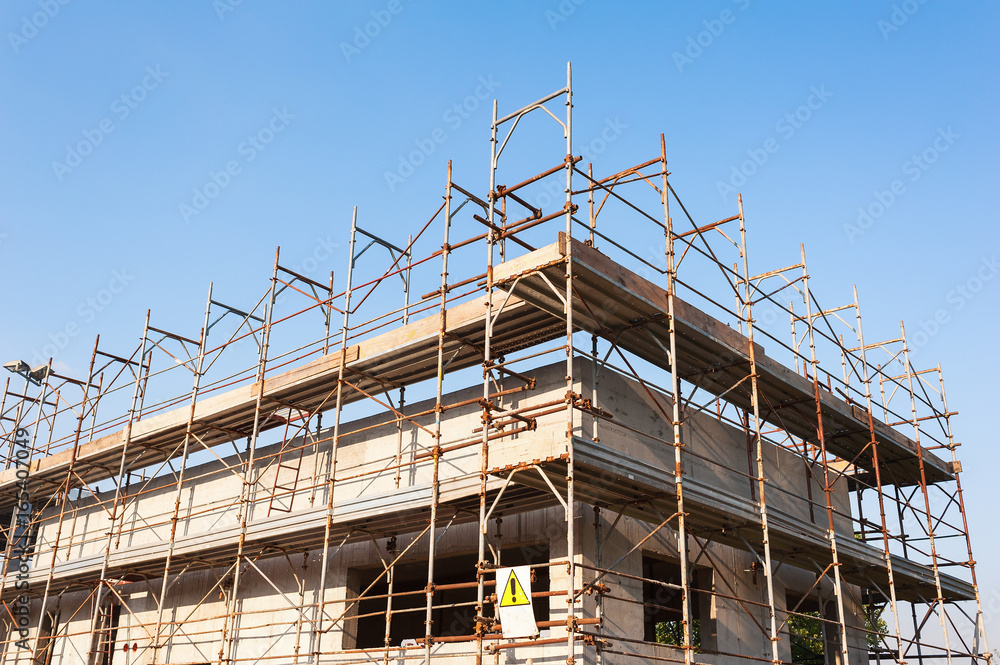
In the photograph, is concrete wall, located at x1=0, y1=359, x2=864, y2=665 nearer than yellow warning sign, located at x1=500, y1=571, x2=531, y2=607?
No

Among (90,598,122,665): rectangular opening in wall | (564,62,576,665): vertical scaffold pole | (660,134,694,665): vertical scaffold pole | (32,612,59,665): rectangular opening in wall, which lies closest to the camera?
(564,62,576,665): vertical scaffold pole

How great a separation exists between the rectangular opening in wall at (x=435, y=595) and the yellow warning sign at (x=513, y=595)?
8.84ft

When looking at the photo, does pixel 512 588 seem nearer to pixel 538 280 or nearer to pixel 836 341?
pixel 538 280

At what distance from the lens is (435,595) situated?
782 inches

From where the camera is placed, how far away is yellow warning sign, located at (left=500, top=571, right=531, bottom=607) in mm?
11086

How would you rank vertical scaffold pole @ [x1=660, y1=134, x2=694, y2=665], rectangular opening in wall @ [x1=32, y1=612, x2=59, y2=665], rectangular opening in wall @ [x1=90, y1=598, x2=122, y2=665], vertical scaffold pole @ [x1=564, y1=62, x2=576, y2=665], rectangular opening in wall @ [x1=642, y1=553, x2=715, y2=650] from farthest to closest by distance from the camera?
1. rectangular opening in wall @ [x1=32, y1=612, x2=59, y2=665]
2. rectangular opening in wall @ [x1=90, y1=598, x2=122, y2=665]
3. rectangular opening in wall @ [x1=642, y1=553, x2=715, y2=650]
4. vertical scaffold pole @ [x1=660, y1=134, x2=694, y2=665]
5. vertical scaffold pole @ [x1=564, y1=62, x2=576, y2=665]

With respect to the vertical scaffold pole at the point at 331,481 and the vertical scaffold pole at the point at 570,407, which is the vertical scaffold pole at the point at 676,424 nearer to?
the vertical scaffold pole at the point at 570,407

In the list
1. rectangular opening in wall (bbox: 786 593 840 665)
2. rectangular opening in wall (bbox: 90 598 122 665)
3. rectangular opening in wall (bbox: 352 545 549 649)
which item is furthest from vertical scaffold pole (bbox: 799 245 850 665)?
rectangular opening in wall (bbox: 90 598 122 665)

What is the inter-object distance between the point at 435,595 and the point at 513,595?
9183 millimetres

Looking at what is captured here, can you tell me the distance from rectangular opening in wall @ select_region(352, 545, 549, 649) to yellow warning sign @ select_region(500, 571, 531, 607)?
2693mm

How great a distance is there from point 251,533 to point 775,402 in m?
9.99

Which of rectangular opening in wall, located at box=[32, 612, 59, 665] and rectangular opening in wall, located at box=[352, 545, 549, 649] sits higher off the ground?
rectangular opening in wall, located at box=[352, 545, 549, 649]

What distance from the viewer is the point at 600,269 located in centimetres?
1245

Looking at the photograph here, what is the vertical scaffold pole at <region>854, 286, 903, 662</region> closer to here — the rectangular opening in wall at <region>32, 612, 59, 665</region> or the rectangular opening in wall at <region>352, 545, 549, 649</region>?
the rectangular opening in wall at <region>352, 545, 549, 649</region>
